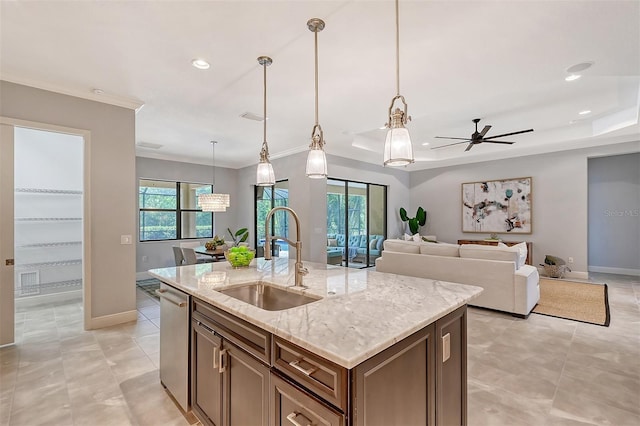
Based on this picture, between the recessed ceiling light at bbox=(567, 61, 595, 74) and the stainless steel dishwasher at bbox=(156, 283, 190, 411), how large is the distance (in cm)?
416

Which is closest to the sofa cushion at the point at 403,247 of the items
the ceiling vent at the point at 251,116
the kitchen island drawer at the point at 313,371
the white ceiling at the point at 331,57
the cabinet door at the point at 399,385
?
the white ceiling at the point at 331,57

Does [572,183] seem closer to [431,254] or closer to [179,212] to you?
[431,254]

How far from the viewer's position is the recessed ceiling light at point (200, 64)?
285 centimetres

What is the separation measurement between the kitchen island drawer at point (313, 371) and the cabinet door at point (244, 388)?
0.14 metres

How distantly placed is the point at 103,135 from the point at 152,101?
2.32 feet

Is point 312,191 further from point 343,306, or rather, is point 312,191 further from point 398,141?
point 343,306

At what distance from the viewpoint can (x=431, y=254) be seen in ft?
14.9

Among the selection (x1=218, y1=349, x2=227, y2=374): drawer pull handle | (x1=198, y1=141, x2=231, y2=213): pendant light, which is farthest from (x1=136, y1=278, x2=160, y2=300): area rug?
(x1=218, y1=349, x2=227, y2=374): drawer pull handle

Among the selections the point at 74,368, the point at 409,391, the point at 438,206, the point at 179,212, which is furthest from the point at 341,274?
the point at 438,206

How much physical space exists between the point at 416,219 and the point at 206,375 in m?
7.22

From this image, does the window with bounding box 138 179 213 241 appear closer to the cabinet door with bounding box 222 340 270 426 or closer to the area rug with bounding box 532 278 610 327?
the cabinet door with bounding box 222 340 270 426

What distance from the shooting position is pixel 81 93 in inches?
135

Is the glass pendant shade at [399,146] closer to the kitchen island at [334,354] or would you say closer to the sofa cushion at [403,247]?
the kitchen island at [334,354]

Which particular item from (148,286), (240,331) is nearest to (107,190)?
(148,286)
